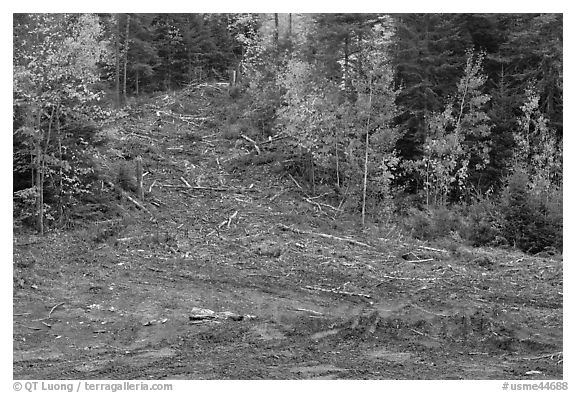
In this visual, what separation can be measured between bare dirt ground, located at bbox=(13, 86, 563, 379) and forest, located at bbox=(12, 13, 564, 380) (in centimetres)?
4

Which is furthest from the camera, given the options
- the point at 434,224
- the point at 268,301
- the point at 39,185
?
the point at 434,224

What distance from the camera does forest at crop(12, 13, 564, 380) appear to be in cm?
832

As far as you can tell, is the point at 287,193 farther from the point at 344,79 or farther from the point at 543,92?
the point at 543,92

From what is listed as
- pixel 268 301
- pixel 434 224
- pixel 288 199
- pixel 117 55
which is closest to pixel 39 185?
pixel 268 301

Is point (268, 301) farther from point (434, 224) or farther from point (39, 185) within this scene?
point (434, 224)

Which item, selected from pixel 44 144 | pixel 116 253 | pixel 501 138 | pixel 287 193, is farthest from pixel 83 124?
pixel 501 138

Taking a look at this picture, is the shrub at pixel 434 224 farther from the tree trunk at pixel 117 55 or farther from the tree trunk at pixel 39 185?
the tree trunk at pixel 117 55

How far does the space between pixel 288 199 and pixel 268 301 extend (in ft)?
20.4

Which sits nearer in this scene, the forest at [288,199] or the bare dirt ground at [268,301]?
the bare dirt ground at [268,301]

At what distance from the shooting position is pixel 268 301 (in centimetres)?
990

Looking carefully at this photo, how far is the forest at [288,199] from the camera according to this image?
27.3 ft

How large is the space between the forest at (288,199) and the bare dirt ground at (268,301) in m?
0.04

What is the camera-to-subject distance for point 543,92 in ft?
57.9

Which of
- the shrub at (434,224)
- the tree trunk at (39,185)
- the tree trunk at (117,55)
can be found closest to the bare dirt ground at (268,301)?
the tree trunk at (39,185)
